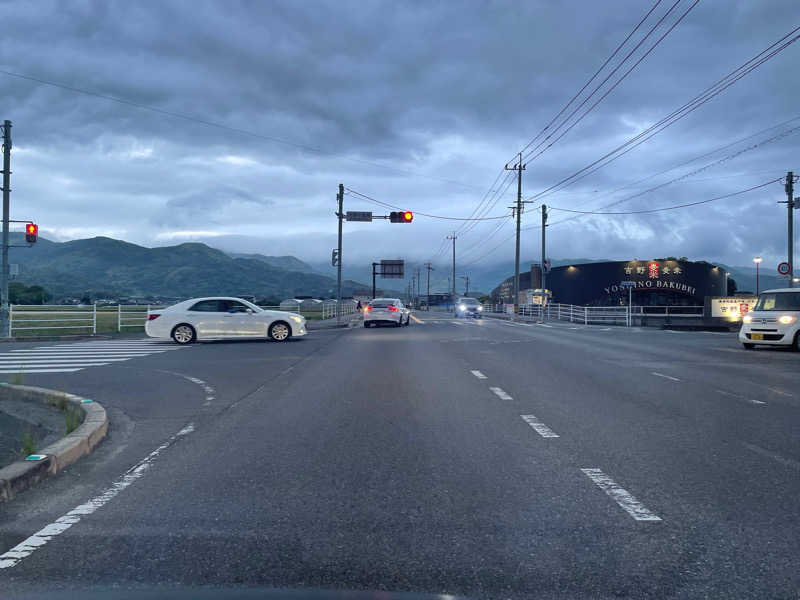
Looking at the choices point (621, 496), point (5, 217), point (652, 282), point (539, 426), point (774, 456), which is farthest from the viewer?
point (652, 282)

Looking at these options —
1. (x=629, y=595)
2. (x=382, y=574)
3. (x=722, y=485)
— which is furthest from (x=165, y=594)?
(x=722, y=485)

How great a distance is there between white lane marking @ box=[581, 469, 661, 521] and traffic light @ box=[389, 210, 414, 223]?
1294 inches

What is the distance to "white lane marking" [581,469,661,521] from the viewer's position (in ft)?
14.5

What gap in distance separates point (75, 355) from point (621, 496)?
16.1 metres

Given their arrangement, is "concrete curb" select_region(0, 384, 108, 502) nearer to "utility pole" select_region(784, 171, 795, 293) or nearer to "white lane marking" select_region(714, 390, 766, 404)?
"white lane marking" select_region(714, 390, 766, 404)

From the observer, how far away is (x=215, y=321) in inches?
858

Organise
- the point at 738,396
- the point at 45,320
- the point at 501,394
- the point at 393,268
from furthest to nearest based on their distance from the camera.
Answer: the point at 393,268 → the point at 45,320 → the point at 501,394 → the point at 738,396

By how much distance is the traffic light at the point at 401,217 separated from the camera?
37.9 metres

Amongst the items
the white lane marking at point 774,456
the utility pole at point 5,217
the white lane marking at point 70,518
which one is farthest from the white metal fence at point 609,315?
the white lane marking at point 70,518

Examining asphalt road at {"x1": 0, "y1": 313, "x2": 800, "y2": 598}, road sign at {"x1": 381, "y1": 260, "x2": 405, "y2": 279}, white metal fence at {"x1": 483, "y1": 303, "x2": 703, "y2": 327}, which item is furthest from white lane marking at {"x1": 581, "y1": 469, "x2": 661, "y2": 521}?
road sign at {"x1": 381, "y1": 260, "x2": 405, "y2": 279}

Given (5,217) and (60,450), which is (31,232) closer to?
(5,217)

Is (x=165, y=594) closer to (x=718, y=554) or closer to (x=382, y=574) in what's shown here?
(x=382, y=574)

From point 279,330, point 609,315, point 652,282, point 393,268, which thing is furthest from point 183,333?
point 652,282

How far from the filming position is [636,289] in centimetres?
7575
